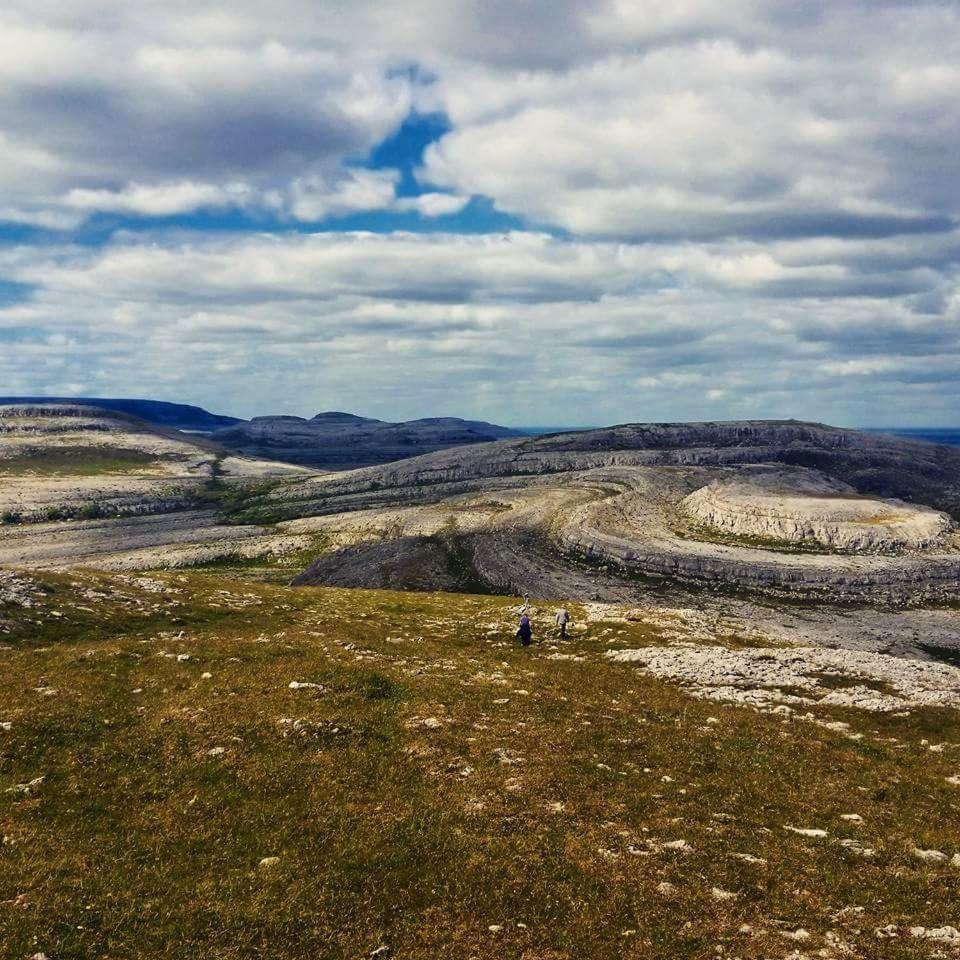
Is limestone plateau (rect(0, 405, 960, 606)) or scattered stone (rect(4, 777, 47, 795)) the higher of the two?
scattered stone (rect(4, 777, 47, 795))

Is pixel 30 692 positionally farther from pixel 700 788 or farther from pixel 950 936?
pixel 950 936

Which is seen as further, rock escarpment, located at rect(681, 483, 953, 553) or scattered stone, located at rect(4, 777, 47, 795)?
rock escarpment, located at rect(681, 483, 953, 553)

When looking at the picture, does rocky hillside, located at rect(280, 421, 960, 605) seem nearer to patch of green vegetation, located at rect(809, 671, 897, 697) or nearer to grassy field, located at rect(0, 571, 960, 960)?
patch of green vegetation, located at rect(809, 671, 897, 697)

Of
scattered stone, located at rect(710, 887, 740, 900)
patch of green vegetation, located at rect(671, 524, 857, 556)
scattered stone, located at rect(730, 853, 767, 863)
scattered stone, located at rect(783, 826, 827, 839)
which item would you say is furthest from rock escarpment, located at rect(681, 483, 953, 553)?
scattered stone, located at rect(710, 887, 740, 900)

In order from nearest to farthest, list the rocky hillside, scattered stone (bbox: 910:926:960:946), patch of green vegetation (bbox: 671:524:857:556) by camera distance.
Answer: scattered stone (bbox: 910:926:960:946) < the rocky hillside < patch of green vegetation (bbox: 671:524:857:556)

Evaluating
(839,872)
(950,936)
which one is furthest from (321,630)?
(950,936)

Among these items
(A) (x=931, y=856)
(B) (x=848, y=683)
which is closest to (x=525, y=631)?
(B) (x=848, y=683)

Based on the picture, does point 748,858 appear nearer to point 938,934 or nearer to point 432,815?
point 938,934

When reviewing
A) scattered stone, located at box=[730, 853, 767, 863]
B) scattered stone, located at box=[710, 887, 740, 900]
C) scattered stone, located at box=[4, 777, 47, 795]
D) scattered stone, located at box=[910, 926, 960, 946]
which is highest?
scattered stone, located at box=[4, 777, 47, 795]
